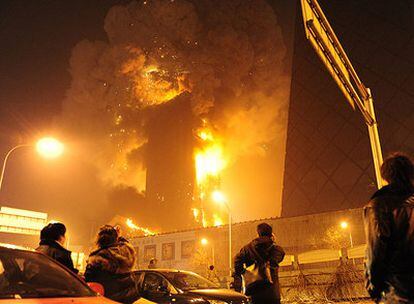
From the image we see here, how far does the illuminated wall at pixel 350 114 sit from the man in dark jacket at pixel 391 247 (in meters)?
30.9

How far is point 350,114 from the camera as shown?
36750 mm

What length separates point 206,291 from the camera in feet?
25.8

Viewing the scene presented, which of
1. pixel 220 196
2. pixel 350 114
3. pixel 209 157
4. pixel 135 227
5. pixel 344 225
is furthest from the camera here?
pixel 209 157

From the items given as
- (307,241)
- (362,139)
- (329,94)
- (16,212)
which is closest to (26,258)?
(307,241)

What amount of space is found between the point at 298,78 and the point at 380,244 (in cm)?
4458

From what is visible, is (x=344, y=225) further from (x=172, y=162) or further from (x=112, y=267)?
(x=172, y=162)

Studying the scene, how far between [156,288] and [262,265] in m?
3.76

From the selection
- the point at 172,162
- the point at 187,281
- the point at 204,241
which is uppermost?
the point at 172,162

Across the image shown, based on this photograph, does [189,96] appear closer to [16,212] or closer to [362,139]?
[362,139]

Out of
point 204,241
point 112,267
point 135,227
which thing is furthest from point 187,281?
point 135,227

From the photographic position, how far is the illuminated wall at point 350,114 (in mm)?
32625

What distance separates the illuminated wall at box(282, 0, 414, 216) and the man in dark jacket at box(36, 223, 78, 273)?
30207 millimetres

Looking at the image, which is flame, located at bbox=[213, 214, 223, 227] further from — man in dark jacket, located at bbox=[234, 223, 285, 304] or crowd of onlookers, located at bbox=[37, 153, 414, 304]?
crowd of onlookers, located at bbox=[37, 153, 414, 304]

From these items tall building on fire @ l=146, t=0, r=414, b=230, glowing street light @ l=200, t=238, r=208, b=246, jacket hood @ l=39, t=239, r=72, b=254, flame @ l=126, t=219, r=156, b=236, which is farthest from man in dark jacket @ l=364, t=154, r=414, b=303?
flame @ l=126, t=219, r=156, b=236
